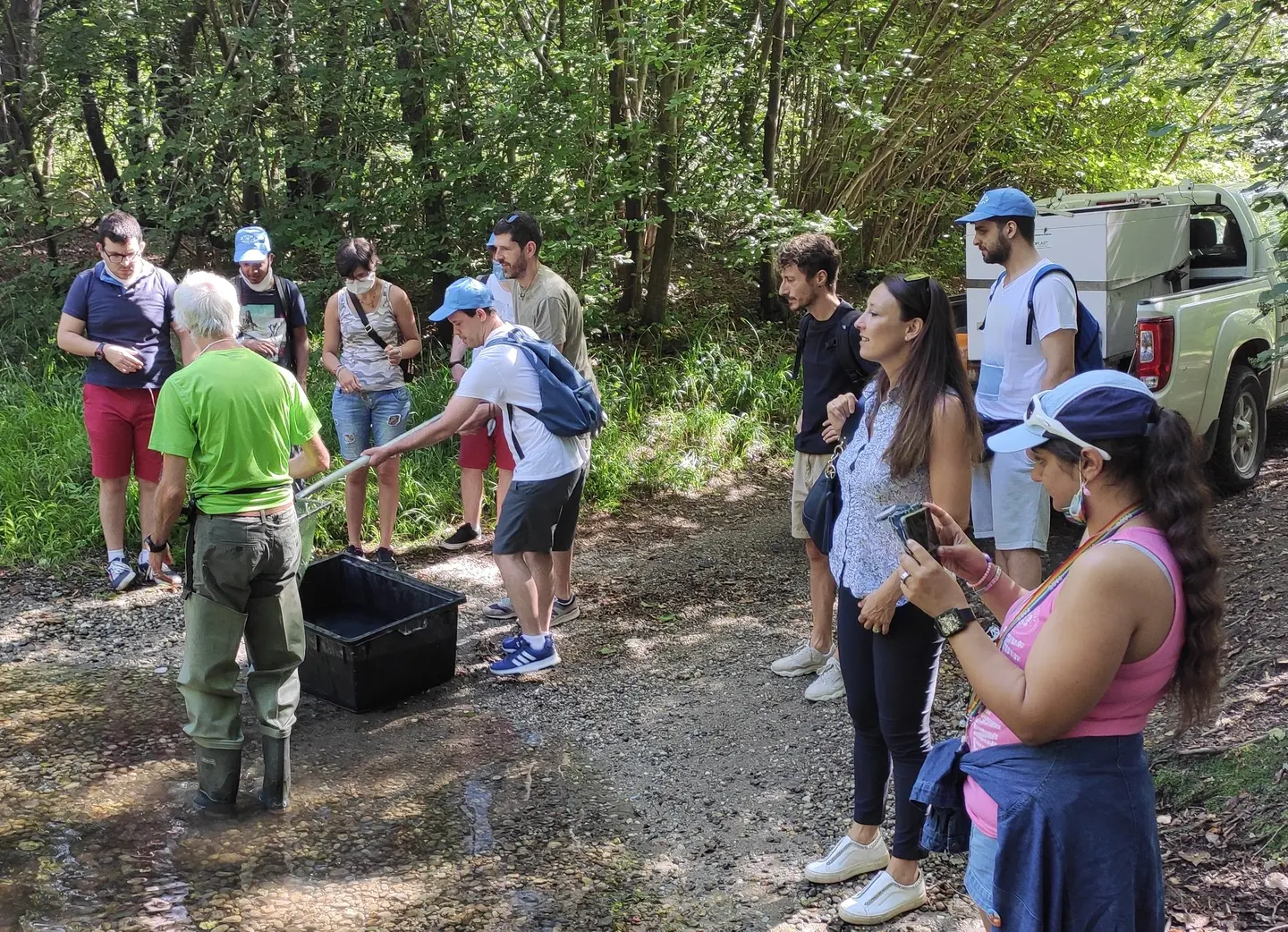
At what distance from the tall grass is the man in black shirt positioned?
10.2 ft

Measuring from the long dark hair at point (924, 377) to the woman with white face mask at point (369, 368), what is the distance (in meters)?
4.17

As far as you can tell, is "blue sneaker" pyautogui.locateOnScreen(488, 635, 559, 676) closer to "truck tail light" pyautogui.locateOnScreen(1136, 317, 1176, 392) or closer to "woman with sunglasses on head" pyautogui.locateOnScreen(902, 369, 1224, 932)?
"woman with sunglasses on head" pyautogui.locateOnScreen(902, 369, 1224, 932)

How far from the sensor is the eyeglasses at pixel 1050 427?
228cm

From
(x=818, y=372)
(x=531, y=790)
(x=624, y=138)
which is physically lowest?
(x=531, y=790)

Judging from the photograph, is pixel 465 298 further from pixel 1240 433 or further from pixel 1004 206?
pixel 1240 433

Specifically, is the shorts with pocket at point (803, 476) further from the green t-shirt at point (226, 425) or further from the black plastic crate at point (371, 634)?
the green t-shirt at point (226, 425)

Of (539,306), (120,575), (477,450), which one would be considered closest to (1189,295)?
(539,306)

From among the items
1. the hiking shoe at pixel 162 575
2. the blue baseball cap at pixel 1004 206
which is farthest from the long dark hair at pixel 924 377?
the hiking shoe at pixel 162 575

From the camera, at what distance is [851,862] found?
12.3 ft

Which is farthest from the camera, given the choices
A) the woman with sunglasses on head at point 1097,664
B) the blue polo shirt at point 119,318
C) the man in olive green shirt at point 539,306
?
the blue polo shirt at point 119,318

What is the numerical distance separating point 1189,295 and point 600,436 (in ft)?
13.9

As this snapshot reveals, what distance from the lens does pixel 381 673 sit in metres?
5.18

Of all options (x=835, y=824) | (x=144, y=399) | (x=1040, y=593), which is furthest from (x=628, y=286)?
(x=1040, y=593)

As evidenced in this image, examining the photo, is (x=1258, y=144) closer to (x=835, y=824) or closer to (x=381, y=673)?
(x=835, y=824)
